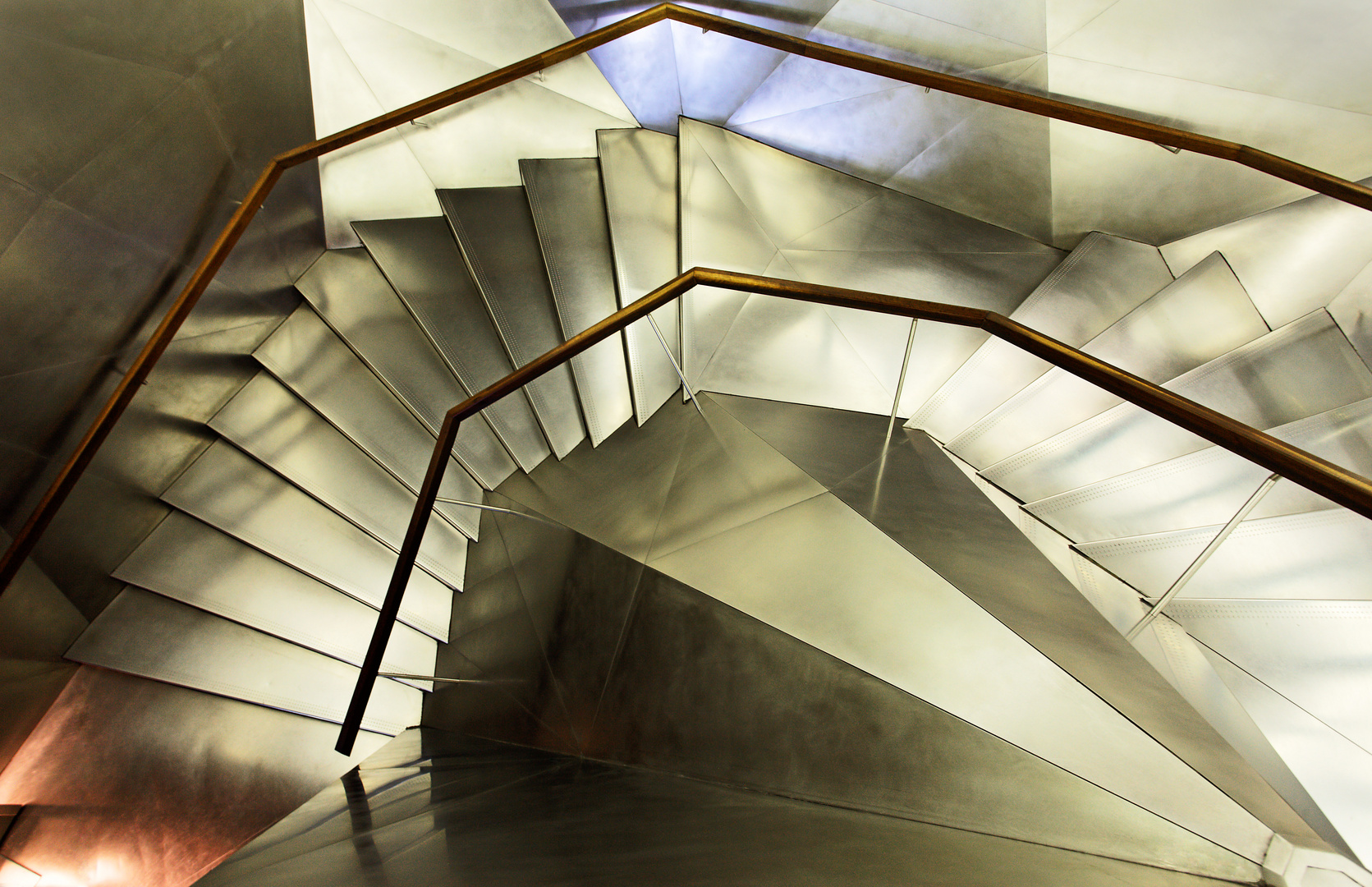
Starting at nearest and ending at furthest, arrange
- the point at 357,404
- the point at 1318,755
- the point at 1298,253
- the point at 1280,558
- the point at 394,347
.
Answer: the point at 1318,755
the point at 1280,558
the point at 1298,253
the point at 357,404
the point at 394,347

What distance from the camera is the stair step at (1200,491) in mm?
1688

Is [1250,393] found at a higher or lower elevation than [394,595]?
higher

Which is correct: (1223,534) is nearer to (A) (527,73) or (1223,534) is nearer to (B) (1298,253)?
(B) (1298,253)

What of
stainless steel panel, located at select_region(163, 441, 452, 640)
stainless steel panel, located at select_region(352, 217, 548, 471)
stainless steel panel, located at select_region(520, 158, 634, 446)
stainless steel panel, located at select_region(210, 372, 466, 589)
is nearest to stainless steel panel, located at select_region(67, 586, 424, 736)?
stainless steel panel, located at select_region(163, 441, 452, 640)

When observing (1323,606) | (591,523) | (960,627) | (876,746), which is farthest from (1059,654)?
(591,523)

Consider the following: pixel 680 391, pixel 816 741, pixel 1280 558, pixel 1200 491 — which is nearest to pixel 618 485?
pixel 680 391

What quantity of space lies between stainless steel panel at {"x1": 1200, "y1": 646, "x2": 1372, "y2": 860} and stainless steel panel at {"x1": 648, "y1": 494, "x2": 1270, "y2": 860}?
1.62ft

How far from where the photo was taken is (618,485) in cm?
251

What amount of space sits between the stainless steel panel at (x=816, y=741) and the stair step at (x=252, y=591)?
1611 millimetres

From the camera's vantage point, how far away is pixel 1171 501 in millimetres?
2039

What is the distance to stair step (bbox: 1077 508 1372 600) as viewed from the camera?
158cm

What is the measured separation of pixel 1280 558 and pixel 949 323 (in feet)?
3.41

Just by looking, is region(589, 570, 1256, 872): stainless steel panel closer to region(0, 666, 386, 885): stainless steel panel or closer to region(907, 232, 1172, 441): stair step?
region(907, 232, 1172, 441): stair step

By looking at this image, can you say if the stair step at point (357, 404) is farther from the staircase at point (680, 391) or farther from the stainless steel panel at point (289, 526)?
the stainless steel panel at point (289, 526)
